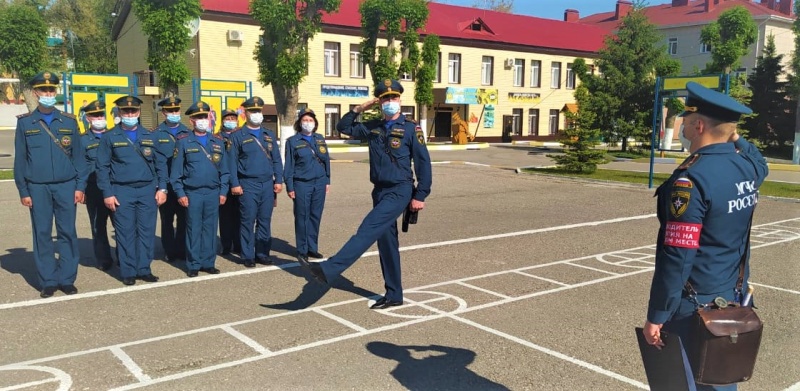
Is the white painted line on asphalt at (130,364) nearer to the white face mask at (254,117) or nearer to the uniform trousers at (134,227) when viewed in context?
the uniform trousers at (134,227)

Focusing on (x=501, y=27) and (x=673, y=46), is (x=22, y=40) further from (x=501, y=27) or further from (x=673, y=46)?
(x=673, y=46)

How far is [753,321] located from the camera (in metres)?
2.84

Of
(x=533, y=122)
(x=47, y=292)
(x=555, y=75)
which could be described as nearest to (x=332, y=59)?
(x=533, y=122)

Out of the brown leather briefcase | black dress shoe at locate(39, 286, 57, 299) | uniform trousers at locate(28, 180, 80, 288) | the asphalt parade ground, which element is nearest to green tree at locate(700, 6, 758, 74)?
the asphalt parade ground

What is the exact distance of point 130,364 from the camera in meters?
4.76

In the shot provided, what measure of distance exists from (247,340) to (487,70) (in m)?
43.8

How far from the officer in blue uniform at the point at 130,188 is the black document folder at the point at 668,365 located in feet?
19.1

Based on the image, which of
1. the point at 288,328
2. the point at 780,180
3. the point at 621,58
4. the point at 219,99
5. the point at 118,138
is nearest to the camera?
the point at 288,328

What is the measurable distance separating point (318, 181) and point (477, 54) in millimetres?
39332

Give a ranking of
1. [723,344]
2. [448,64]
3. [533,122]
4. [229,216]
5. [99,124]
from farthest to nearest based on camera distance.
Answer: [533,122] < [448,64] < [229,216] < [99,124] < [723,344]

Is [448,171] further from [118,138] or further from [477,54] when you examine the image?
[477,54]

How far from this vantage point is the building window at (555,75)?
50000 millimetres

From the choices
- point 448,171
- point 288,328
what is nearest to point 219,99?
point 448,171

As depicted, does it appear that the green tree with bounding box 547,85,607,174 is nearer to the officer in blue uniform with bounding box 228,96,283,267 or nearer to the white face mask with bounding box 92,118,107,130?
the officer in blue uniform with bounding box 228,96,283,267
